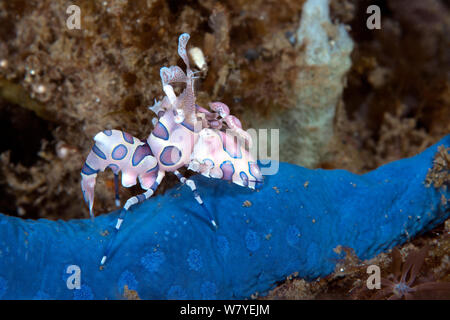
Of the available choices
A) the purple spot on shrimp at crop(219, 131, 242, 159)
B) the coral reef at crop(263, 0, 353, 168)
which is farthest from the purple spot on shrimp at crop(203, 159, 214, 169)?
the coral reef at crop(263, 0, 353, 168)

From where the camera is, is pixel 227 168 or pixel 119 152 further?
pixel 227 168

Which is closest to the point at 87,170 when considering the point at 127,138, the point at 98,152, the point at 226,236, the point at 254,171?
the point at 98,152

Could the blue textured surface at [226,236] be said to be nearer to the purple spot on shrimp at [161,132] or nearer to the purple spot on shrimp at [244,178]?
the purple spot on shrimp at [244,178]

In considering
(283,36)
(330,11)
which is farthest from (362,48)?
(283,36)

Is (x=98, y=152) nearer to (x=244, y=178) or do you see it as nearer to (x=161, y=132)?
(x=161, y=132)

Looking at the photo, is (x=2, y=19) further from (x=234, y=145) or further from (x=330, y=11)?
(x=330, y=11)

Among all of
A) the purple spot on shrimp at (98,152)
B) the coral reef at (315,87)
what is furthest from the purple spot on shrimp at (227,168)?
the coral reef at (315,87)

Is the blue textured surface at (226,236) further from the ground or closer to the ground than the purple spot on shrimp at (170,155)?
closer to the ground
